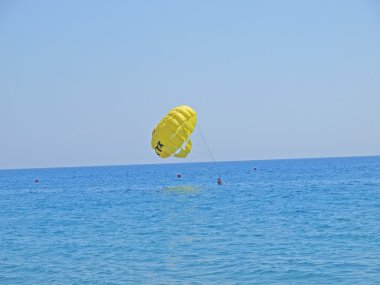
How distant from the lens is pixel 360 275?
1681 cm

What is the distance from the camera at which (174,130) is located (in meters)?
42.1

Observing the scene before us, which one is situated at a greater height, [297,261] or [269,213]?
[269,213]

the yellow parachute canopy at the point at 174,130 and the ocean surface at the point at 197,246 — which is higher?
the yellow parachute canopy at the point at 174,130

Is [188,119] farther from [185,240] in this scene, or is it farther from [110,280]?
[110,280]

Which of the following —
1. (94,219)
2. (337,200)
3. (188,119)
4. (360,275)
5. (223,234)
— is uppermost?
(188,119)

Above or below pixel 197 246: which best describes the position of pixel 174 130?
above

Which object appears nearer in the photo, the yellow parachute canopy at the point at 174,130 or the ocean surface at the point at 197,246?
the ocean surface at the point at 197,246

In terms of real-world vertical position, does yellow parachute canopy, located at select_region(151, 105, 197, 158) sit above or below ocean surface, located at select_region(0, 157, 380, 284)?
above

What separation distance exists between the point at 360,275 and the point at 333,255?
3.00 metres

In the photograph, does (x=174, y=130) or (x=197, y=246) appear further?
(x=174, y=130)

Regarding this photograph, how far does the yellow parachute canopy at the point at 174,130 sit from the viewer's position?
42.2m

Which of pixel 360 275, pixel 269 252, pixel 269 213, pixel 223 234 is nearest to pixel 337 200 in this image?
pixel 269 213

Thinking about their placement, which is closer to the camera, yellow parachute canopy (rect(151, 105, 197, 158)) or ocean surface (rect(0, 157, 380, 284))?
ocean surface (rect(0, 157, 380, 284))

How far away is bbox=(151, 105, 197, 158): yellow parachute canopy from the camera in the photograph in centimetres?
4222
